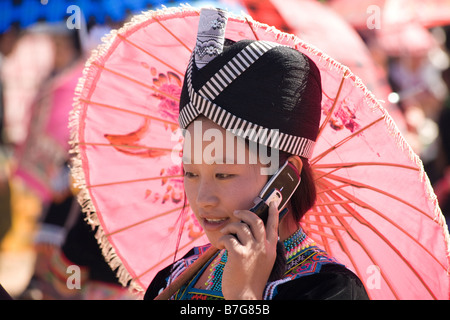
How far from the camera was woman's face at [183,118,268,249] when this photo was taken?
194cm

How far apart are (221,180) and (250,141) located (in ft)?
0.49

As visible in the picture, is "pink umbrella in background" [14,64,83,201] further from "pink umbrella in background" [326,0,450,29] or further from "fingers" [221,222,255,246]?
"pink umbrella in background" [326,0,450,29]

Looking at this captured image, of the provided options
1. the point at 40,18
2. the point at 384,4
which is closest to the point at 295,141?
the point at 40,18

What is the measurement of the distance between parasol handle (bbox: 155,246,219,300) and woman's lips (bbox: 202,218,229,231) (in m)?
0.18

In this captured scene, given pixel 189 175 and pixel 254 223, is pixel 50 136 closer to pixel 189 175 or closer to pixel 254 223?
pixel 189 175

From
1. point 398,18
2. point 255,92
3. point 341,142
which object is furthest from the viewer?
point 398,18

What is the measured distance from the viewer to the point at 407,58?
28.3 ft

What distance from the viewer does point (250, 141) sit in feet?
6.41

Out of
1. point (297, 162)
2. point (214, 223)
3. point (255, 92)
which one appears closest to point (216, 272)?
point (214, 223)

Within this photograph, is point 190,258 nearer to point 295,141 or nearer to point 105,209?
point 105,209

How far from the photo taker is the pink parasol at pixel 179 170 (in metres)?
2.20

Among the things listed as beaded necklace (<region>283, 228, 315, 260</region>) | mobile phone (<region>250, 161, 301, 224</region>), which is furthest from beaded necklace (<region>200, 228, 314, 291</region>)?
mobile phone (<region>250, 161, 301, 224</region>)

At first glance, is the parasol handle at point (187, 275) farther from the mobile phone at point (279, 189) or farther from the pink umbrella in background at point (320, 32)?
the pink umbrella in background at point (320, 32)
